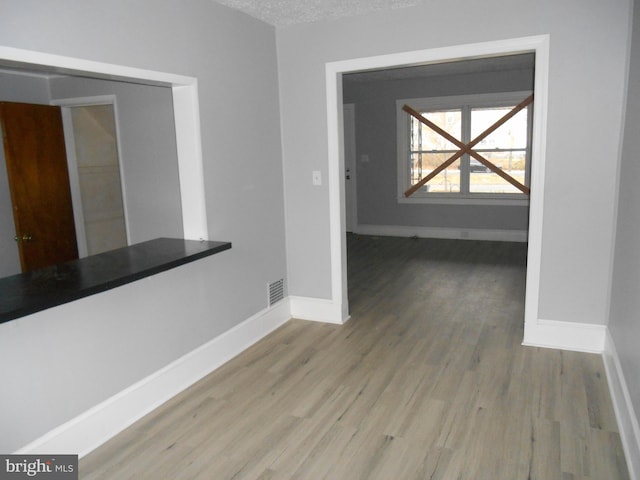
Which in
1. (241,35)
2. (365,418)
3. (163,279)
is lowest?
(365,418)

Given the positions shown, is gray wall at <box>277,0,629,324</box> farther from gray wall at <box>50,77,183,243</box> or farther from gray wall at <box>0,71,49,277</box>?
gray wall at <box>0,71,49,277</box>

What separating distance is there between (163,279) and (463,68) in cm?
531

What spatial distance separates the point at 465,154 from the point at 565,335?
4.46m

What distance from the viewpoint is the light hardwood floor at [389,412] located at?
2.32 m

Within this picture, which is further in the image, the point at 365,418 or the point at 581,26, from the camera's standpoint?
the point at 581,26

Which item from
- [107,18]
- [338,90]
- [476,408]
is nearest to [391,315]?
[476,408]

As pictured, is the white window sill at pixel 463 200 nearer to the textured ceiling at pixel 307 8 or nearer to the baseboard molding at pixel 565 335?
the baseboard molding at pixel 565 335

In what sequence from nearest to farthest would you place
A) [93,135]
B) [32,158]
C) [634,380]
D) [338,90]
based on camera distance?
[634,380] → [338,90] → [32,158] → [93,135]

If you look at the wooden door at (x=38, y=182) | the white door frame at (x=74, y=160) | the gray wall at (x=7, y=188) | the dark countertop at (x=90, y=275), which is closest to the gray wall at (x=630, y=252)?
the dark countertop at (x=90, y=275)

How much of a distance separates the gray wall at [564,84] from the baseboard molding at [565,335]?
0.17 feet

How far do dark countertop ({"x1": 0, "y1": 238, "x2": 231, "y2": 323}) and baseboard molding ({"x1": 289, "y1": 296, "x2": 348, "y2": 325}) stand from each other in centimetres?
128

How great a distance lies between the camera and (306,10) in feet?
11.6

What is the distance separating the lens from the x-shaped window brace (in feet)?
23.0

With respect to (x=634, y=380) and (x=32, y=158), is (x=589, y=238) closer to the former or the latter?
(x=634, y=380)
